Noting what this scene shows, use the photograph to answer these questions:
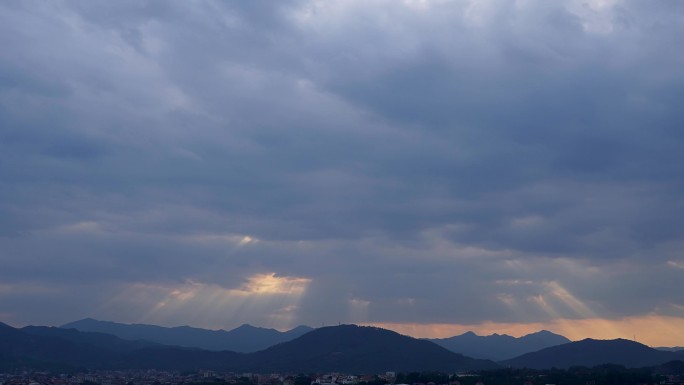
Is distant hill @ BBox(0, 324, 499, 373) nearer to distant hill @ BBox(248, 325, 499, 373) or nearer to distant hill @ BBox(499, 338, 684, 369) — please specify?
distant hill @ BBox(248, 325, 499, 373)

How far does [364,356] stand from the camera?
177 m

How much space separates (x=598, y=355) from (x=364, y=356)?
47.4 meters

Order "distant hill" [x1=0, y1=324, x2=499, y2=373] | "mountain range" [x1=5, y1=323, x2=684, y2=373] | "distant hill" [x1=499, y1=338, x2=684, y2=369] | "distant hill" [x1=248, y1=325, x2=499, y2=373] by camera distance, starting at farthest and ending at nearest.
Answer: "distant hill" [x1=0, y1=324, x2=499, y2=373]
"distant hill" [x1=248, y1=325, x2=499, y2=373]
"mountain range" [x1=5, y1=323, x2=684, y2=373]
"distant hill" [x1=499, y1=338, x2=684, y2=369]

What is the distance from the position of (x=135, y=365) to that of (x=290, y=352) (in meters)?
37.1

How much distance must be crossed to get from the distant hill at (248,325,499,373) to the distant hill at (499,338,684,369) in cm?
1290

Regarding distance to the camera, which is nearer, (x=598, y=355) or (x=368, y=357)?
(x=598, y=355)

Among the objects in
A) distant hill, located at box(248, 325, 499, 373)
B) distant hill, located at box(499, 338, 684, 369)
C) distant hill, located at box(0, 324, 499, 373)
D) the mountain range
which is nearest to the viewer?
distant hill, located at box(499, 338, 684, 369)

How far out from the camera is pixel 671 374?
389 ft

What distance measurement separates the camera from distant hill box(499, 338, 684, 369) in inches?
6270

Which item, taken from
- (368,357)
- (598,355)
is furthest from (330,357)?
(598,355)

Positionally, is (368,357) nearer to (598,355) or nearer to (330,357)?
(330,357)

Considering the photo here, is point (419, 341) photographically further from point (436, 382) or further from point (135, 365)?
point (436, 382)

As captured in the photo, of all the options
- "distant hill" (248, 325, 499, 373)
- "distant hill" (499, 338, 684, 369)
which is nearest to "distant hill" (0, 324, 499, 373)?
"distant hill" (248, 325, 499, 373)

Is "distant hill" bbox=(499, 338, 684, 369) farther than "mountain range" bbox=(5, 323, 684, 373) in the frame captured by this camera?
No
